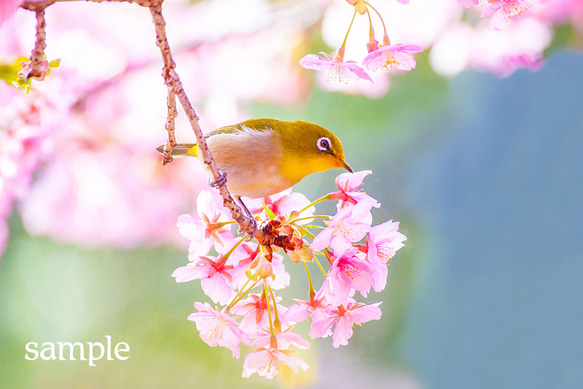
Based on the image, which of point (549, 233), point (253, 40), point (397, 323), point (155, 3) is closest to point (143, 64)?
point (253, 40)

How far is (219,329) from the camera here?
312mm

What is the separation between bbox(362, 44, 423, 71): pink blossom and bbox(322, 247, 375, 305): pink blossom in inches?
4.0

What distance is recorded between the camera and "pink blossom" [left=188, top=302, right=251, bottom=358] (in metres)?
0.31

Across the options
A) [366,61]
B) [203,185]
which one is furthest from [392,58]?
[203,185]

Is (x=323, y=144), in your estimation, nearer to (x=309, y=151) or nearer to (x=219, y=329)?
(x=309, y=151)

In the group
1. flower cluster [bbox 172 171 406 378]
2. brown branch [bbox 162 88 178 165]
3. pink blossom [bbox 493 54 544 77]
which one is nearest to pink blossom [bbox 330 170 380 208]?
flower cluster [bbox 172 171 406 378]

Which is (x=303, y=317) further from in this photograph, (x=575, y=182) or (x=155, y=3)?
(x=575, y=182)

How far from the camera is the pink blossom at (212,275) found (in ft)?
1.04

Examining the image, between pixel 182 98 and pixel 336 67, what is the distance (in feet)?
0.28

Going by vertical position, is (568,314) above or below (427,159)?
below

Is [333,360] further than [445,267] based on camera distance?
No

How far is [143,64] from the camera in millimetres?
790

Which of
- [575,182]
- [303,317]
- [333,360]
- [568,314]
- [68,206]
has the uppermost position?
[303,317]

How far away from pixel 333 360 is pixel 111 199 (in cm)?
73
